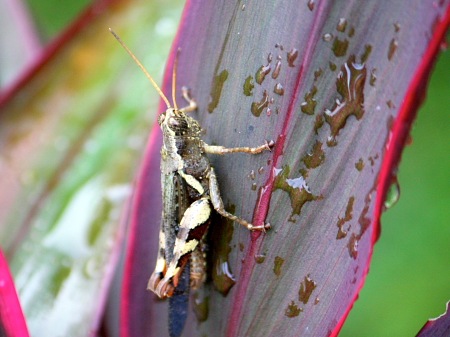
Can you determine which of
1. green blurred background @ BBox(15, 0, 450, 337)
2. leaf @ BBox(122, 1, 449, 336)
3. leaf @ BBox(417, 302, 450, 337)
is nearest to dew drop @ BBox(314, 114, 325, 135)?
leaf @ BBox(122, 1, 449, 336)

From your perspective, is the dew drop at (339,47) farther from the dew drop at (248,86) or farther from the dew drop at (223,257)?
the dew drop at (223,257)

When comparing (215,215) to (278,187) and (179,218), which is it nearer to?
(179,218)

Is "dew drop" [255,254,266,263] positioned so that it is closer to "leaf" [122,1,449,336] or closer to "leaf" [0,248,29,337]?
"leaf" [122,1,449,336]

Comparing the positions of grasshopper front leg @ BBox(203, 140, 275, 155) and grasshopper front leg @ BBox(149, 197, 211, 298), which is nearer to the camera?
grasshopper front leg @ BBox(203, 140, 275, 155)

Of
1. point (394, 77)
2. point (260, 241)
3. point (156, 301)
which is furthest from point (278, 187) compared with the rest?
point (156, 301)

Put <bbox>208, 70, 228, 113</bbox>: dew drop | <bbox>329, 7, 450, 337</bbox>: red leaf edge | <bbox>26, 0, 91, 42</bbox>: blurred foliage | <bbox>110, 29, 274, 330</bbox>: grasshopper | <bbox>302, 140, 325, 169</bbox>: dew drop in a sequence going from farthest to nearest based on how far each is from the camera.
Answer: <bbox>26, 0, 91, 42</bbox>: blurred foliage, <bbox>110, 29, 274, 330</bbox>: grasshopper, <bbox>208, 70, 228, 113</bbox>: dew drop, <bbox>302, 140, 325, 169</bbox>: dew drop, <bbox>329, 7, 450, 337</bbox>: red leaf edge

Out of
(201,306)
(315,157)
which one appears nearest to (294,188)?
(315,157)

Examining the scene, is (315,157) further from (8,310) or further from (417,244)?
(417,244)
